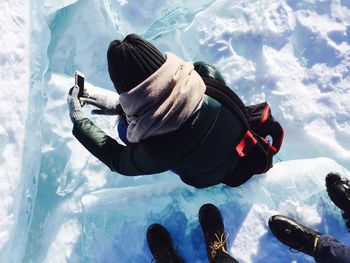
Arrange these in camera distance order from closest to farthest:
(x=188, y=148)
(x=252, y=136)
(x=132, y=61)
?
(x=132, y=61), (x=188, y=148), (x=252, y=136)

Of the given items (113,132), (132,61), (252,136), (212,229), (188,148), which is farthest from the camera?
(113,132)

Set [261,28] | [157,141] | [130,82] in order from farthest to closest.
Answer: [261,28], [157,141], [130,82]

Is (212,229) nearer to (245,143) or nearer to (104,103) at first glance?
(245,143)

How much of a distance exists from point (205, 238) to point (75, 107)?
0.70 meters

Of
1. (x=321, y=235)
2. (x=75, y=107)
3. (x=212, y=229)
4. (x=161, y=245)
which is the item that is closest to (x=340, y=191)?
(x=321, y=235)

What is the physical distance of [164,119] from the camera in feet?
3.04

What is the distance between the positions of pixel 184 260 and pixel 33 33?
3.69 ft

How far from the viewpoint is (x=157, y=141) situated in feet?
3.30

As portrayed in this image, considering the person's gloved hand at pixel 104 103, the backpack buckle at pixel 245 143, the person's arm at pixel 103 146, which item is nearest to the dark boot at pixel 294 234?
the backpack buckle at pixel 245 143

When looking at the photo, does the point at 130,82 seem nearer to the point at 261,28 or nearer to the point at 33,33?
the point at 33,33

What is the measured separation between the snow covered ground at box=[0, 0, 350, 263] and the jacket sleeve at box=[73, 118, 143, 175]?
323 mm

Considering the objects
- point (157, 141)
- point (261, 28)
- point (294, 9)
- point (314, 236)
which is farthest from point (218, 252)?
point (294, 9)

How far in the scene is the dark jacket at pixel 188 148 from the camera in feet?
3.31

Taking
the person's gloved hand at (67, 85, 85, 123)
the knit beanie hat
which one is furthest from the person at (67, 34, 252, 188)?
the person's gloved hand at (67, 85, 85, 123)
